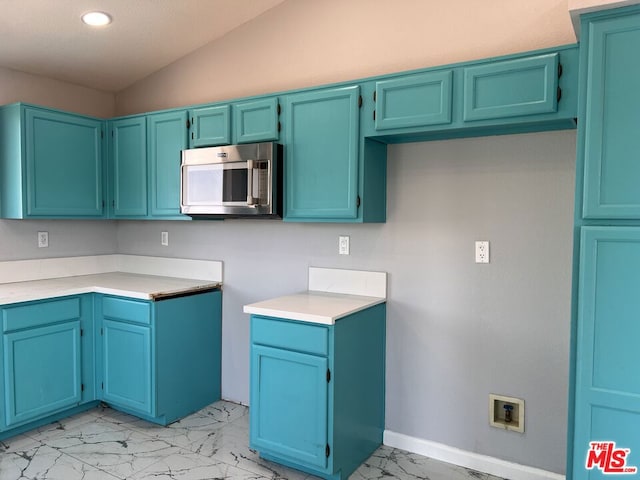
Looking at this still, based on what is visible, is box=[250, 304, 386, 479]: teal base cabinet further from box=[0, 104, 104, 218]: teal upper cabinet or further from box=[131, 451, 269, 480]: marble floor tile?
box=[0, 104, 104, 218]: teal upper cabinet

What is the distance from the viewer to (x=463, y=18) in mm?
2467

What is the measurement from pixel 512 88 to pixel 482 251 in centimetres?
81

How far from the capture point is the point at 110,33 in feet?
9.86

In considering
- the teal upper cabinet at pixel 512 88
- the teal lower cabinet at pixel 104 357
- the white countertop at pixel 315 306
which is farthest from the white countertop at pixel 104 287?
the teal upper cabinet at pixel 512 88

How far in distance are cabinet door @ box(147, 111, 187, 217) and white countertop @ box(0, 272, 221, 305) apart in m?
0.49

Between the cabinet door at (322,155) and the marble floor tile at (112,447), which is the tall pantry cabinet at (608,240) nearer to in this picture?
the cabinet door at (322,155)

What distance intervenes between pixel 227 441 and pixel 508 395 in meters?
1.60

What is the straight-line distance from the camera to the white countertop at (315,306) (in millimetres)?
2291

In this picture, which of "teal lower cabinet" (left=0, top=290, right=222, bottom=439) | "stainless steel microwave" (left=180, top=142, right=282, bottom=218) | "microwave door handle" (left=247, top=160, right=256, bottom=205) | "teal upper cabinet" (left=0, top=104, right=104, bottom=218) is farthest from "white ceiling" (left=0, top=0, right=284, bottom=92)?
"teal lower cabinet" (left=0, top=290, right=222, bottom=439)

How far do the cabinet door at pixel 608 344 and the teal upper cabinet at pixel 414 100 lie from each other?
2.98 ft

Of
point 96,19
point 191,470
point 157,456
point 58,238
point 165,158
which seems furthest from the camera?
point 58,238

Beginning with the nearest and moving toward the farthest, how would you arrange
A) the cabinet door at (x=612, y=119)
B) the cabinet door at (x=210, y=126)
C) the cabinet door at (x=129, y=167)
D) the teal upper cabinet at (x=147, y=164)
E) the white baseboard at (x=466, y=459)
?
the cabinet door at (x=612, y=119) < the white baseboard at (x=466, y=459) < the cabinet door at (x=210, y=126) < the teal upper cabinet at (x=147, y=164) < the cabinet door at (x=129, y=167)

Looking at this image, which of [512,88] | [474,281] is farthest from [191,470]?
[512,88]

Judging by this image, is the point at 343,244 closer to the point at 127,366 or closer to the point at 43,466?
the point at 127,366
